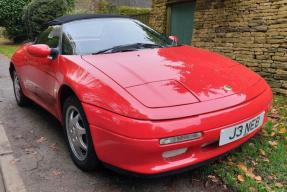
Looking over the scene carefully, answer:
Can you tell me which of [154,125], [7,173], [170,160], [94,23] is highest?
[94,23]

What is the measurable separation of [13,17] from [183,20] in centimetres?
1252

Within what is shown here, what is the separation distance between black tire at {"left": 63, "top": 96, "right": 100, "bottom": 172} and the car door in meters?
0.37

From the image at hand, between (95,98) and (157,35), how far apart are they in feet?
5.76

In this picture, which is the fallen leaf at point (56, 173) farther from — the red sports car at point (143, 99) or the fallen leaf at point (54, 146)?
the fallen leaf at point (54, 146)

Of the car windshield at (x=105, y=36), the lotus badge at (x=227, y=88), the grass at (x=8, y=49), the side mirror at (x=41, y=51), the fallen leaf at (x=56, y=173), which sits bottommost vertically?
A: the grass at (x=8, y=49)

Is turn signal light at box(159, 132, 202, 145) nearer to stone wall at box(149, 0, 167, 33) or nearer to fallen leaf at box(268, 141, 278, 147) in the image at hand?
fallen leaf at box(268, 141, 278, 147)

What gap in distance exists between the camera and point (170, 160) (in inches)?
→ 99.1

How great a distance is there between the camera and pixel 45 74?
387 centimetres

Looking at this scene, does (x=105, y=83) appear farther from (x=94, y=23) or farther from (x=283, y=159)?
(x=283, y=159)

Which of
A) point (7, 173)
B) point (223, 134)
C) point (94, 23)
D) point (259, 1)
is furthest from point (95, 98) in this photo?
point (259, 1)

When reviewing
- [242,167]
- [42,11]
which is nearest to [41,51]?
[242,167]

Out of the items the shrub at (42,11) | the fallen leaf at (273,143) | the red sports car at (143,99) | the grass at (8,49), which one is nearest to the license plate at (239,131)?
the red sports car at (143,99)

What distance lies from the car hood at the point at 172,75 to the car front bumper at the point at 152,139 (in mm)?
180

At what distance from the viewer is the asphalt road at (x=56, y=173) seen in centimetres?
294
